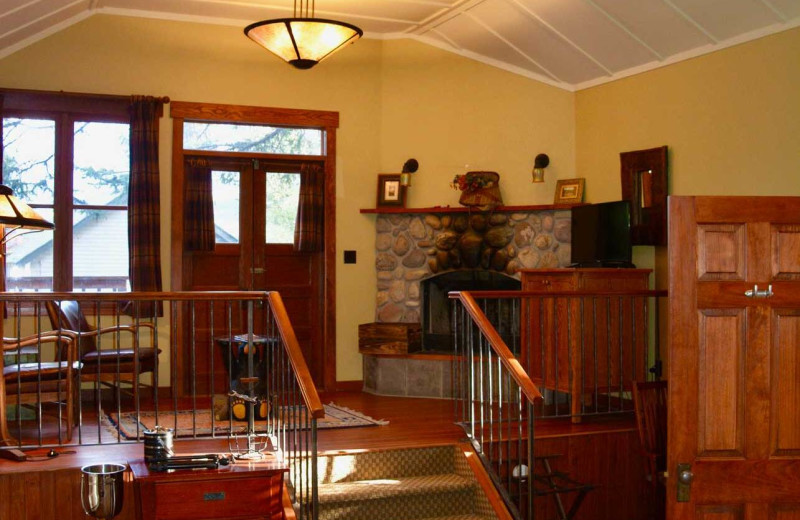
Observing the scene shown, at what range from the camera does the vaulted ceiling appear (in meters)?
6.33

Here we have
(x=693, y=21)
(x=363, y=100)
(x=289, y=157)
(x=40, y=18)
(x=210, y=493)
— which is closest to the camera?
(x=210, y=493)

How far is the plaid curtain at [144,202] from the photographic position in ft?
24.8

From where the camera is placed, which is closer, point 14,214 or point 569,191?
point 14,214

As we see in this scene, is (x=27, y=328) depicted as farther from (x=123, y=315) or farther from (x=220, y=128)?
(x=220, y=128)

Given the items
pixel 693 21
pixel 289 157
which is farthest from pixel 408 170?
pixel 693 21

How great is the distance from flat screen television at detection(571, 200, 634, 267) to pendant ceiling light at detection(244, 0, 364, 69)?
2.45m

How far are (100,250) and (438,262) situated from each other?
289cm

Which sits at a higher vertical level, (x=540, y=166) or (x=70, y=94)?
(x=70, y=94)

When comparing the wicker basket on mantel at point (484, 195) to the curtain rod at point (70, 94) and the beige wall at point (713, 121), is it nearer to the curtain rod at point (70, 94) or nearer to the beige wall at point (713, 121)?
the beige wall at point (713, 121)

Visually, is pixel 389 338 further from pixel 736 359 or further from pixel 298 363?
pixel 736 359

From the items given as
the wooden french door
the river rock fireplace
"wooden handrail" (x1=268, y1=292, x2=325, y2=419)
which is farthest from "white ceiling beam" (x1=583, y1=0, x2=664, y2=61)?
"wooden handrail" (x1=268, y1=292, x2=325, y2=419)

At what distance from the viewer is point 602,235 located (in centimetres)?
718

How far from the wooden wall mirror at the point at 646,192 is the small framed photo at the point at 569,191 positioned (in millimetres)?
481

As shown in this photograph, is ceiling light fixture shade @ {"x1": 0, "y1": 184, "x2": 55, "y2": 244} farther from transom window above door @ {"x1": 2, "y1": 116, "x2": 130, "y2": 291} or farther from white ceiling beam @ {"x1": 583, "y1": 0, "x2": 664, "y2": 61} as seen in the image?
white ceiling beam @ {"x1": 583, "y1": 0, "x2": 664, "y2": 61}
